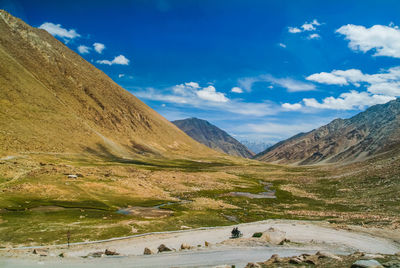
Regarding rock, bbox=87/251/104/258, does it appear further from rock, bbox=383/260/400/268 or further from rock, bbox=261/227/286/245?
rock, bbox=383/260/400/268

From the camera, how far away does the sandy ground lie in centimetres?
3027

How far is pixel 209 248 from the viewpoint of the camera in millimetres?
36281

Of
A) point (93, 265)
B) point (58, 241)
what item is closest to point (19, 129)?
point (58, 241)

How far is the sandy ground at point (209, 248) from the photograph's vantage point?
3027cm

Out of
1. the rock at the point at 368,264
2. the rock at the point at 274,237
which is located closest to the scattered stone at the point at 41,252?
the rock at the point at 274,237

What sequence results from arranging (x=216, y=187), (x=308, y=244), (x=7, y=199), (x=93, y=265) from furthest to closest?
(x=216, y=187) → (x=7, y=199) → (x=308, y=244) → (x=93, y=265)

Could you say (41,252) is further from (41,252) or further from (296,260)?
(296,260)

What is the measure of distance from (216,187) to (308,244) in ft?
245

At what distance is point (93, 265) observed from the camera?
1152 inches

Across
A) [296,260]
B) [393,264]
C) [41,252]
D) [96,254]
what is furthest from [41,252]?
[393,264]

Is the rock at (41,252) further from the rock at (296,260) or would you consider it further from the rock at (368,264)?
the rock at (368,264)

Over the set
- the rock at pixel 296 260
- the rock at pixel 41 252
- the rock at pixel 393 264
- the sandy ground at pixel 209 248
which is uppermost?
the rock at pixel 393 264

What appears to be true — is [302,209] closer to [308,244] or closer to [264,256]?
[308,244]

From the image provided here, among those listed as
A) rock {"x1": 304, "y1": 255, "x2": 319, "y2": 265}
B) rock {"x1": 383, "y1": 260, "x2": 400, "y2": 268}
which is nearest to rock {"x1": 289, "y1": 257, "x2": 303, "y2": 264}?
rock {"x1": 304, "y1": 255, "x2": 319, "y2": 265}
